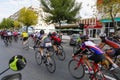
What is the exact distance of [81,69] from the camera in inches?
362

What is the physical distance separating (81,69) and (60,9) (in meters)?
39.4

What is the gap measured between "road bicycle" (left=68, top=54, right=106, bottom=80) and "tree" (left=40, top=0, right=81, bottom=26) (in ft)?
127

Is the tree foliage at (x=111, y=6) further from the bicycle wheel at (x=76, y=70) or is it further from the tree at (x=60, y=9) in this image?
the bicycle wheel at (x=76, y=70)

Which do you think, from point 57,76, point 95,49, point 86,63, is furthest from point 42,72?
point 95,49

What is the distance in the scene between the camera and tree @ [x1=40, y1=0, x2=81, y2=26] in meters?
48.4

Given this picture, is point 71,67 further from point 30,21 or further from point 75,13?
point 30,21

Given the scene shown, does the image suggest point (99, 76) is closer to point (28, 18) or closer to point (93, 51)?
point (93, 51)

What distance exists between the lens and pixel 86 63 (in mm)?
8648

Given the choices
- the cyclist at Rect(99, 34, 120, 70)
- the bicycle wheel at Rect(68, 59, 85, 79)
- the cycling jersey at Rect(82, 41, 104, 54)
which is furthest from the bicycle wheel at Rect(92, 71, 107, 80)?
the cyclist at Rect(99, 34, 120, 70)

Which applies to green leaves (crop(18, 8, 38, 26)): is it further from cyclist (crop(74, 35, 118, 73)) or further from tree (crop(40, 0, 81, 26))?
cyclist (crop(74, 35, 118, 73))

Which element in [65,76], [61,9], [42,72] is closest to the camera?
[65,76]

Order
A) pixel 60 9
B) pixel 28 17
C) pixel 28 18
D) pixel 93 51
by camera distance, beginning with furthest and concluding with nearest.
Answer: pixel 28 17, pixel 28 18, pixel 60 9, pixel 93 51

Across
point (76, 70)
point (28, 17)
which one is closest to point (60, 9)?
point (76, 70)

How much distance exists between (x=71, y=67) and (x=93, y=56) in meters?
1.99
